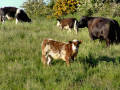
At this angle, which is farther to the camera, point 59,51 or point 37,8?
point 37,8

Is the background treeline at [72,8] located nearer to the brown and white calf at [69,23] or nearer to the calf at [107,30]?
the brown and white calf at [69,23]

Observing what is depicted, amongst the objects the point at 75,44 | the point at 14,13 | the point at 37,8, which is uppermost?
the point at 75,44

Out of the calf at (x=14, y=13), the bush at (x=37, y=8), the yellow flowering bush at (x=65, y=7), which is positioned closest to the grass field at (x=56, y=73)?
the calf at (x=14, y=13)

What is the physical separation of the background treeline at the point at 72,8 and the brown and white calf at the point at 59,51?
12518 mm

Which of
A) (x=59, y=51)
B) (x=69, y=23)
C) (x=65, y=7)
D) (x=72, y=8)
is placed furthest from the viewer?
A: (x=72, y=8)

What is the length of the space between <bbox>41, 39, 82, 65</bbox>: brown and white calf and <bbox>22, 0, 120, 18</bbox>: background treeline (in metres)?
12.5

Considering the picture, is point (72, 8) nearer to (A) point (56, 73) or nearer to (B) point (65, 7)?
(B) point (65, 7)

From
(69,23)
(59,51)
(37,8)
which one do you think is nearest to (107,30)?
(59,51)

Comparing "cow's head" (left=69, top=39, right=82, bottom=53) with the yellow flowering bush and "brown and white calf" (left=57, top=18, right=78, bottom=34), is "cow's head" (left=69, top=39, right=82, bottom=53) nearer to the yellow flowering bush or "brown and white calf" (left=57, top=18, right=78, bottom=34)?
"brown and white calf" (left=57, top=18, right=78, bottom=34)

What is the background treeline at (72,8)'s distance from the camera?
17953 millimetres

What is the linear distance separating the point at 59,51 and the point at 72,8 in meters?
15.3

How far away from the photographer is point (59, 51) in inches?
223

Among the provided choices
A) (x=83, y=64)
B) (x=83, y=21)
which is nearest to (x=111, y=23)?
(x=83, y=21)

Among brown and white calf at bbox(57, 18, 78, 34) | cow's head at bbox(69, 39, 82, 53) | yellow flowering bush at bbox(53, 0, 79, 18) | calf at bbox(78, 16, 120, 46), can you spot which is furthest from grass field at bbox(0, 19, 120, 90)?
yellow flowering bush at bbox(53, 0, 79, 18)
